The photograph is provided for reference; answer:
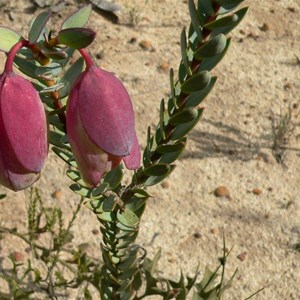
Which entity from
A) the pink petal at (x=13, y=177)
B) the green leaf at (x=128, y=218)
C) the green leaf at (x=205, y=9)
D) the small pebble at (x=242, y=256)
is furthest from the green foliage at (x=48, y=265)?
the pink petal at (x=13, y=177)

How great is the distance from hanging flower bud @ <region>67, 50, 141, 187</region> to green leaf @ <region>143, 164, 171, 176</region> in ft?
A: 1.13

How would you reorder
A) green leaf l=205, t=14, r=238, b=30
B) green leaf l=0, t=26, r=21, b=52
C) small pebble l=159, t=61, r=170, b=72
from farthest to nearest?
small pebble l=159, t=61, r=170, b=72, green leaf l=205, t=14, r=238, b=30, green leaf l=0, t=26, r=21, b=52

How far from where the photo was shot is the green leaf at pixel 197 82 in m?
0.93

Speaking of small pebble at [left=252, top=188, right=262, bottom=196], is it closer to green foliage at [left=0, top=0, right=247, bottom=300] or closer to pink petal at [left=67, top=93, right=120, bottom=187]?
green foliage at [left=0, top=0, right=247, bottom=300]

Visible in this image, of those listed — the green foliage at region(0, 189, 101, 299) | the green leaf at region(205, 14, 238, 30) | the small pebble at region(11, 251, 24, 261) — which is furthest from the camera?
the small pebble at region(11, 251, 24, 261)

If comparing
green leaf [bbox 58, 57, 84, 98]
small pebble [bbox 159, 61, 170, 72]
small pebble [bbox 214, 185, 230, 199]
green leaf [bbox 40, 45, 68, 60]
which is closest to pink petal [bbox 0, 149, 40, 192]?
green leaf [bbox 40, 45, 68, 60]

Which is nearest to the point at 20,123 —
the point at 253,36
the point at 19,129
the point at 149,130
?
the point at 19,129

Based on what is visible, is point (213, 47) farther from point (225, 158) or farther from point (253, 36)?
point (253, 36)

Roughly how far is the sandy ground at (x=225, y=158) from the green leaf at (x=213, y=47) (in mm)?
1115

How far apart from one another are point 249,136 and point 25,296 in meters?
1.01

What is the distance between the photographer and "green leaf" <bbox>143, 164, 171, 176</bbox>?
106 centimetres

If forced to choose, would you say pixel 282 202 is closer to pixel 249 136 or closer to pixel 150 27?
pixel 249 136

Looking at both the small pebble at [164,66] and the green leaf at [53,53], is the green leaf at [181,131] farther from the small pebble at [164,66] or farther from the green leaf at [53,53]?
the small pebble at [164,66]

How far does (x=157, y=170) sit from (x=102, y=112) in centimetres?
39
